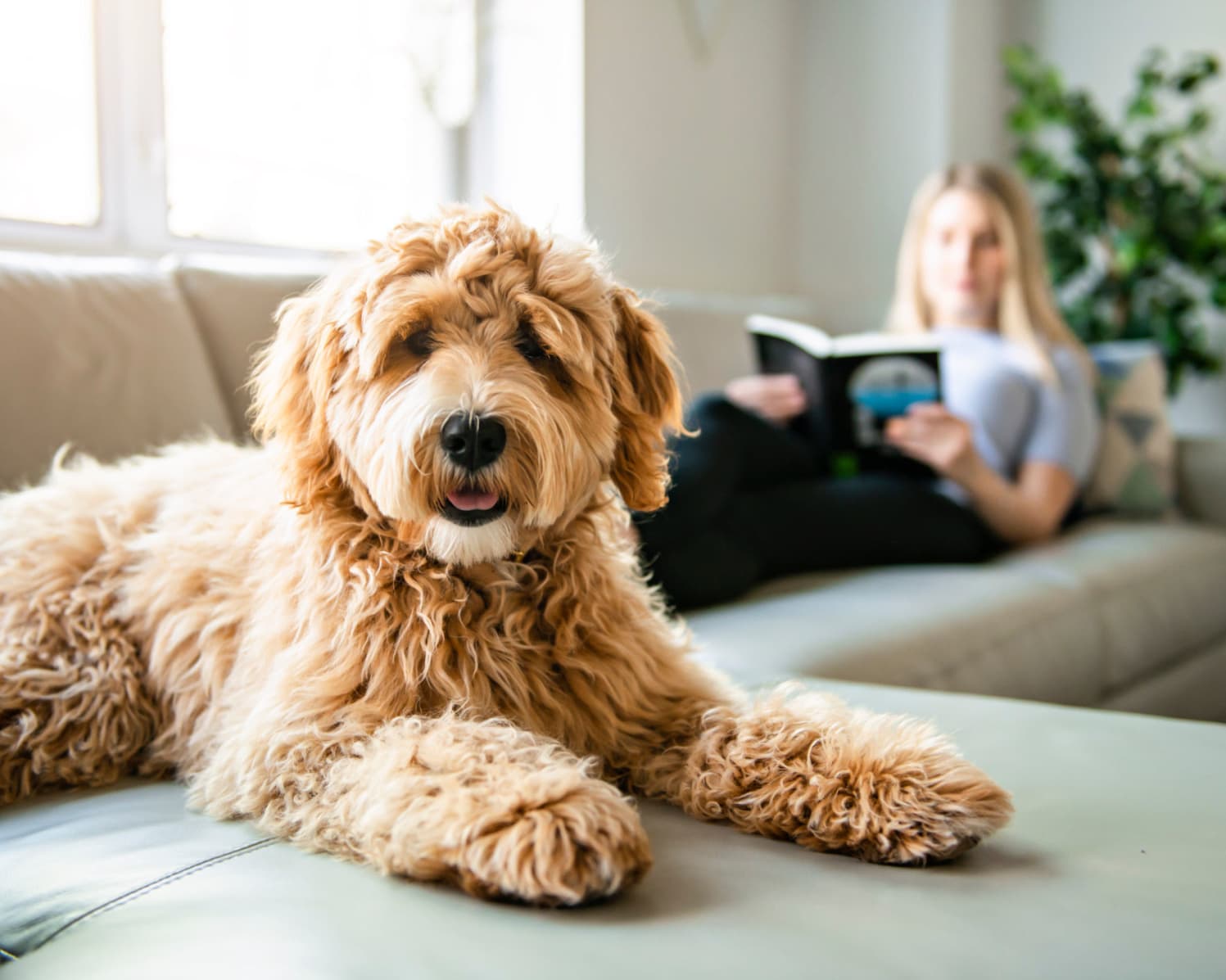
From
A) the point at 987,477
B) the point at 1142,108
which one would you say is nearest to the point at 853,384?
the point at 987,477

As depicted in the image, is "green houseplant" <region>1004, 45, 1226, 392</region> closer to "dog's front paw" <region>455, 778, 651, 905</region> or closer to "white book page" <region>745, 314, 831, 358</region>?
"white book page" <region>745, 314, 831, 358</region>

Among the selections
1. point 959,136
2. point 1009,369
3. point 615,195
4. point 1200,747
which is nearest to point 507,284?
point 1200,747

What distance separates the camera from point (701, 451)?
96.6 inches

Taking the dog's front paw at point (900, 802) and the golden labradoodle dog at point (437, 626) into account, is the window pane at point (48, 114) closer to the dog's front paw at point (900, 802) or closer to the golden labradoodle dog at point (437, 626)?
the golden labradoodle dog at point (437, 626)

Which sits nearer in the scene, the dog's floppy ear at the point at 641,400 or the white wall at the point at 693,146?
the dog's floppy ear at the point at 641,400

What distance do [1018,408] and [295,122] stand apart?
254 cm

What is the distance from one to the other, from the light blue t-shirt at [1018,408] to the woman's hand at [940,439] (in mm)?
179

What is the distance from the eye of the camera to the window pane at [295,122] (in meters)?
3.31

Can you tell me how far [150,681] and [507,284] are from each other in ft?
2.46

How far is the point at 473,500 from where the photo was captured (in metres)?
1.27

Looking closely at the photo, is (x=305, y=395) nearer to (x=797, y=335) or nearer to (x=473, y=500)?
(x=473, y=500)

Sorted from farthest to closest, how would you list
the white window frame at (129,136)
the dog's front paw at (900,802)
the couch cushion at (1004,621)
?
1. the white window frame at (129,136)
2. the couch cushion at (1004,621)
3. the dog's front paw at (900,802)

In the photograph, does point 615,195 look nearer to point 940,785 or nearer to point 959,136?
point 959,136

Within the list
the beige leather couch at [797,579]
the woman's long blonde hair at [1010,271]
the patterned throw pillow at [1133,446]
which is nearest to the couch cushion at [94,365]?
the beige leather couch at [797,579]
